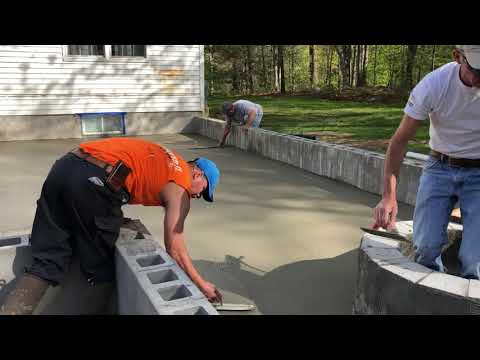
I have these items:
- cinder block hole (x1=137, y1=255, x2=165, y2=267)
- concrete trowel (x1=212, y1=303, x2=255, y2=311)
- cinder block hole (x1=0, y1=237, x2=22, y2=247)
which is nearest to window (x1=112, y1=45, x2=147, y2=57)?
cinder block hole (x1=0, y1=237, x2=22, y2=247)

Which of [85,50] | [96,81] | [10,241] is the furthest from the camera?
[96,81]

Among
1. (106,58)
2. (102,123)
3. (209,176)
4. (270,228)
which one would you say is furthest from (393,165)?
(102,123)

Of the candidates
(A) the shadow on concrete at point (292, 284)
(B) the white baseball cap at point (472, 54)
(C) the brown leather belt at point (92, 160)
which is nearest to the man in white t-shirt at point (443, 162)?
(B) the white baseball cap at point (472, 54)

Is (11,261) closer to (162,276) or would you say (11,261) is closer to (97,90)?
(162,276)

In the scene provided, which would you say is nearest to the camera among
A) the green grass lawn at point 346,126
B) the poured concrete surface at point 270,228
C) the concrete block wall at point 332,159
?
the poured concrete surface at point 270,228

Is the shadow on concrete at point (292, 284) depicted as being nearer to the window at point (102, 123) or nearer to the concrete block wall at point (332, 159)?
the concrete block wall at point (332, 159)

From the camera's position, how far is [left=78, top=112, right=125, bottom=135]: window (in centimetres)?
1255

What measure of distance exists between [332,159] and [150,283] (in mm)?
5418

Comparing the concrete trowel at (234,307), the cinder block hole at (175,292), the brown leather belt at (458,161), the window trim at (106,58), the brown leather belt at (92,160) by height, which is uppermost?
the window trim at (106,58)

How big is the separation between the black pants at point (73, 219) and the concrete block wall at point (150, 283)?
6.7 inches

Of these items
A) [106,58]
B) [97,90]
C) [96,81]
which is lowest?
[97,90]

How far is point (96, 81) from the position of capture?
12.3 meters

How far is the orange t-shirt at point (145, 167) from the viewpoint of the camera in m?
2.61
